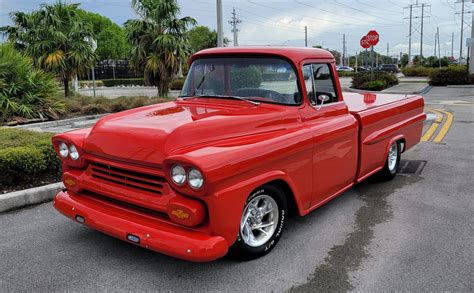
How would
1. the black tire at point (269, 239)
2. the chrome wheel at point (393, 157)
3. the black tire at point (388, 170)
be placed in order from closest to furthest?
the black tire at point (269, 239)
the black tire at point (388, 170)
the chrome wheel at point (393, 157)

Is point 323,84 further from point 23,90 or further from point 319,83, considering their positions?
point 23,90

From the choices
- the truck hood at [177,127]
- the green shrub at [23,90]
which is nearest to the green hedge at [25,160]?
A: the truck hood at [177,127]

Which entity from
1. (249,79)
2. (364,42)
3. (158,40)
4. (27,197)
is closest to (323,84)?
(249,79)

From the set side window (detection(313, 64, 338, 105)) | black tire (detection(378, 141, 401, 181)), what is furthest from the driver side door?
black tire (detection(378, 141, 401, 181))

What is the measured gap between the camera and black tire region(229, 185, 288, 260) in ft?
11.3

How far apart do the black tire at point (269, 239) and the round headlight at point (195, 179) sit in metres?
0.54

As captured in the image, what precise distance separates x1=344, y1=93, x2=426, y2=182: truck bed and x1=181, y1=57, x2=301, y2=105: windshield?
3.69ft

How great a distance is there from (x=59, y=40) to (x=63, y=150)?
1247 centimetres

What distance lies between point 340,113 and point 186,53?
1276cm

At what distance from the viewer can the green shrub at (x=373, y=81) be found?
22402 mm

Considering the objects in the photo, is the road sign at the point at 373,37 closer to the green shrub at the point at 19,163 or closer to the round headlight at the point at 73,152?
the green shrub at the point at 19,163

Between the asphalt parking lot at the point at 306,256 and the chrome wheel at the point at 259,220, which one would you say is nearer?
the asphalt parking lot at the point at 306,256

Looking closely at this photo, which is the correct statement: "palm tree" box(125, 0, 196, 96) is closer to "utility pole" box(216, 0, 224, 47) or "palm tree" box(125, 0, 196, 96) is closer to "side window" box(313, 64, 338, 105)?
"utility pole" box(216, 0, 224, 47)

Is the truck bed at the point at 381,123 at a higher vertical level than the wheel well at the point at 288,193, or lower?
higher
